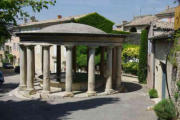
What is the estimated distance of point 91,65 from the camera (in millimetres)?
16344

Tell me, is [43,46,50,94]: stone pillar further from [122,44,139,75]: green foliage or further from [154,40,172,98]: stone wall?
[122,44,139,75]: green foliage

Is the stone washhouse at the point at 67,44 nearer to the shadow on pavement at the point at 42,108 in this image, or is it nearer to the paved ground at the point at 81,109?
the paved ground at the point at 81,109

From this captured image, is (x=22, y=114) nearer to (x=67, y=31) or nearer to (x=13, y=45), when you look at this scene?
(x=67, y=31)

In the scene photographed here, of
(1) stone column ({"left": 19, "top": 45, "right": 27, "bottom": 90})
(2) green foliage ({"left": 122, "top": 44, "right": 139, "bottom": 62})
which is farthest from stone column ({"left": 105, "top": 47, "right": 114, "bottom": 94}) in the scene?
(2) green foliage ({"left": 122, "top": 44, "right": 139, "bottom": 62})

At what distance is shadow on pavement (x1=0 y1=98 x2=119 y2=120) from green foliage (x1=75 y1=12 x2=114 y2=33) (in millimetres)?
20953

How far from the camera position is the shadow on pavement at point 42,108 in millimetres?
12195

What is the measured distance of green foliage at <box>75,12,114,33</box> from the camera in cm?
3457

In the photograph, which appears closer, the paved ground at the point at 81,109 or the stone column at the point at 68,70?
the paved ground at the point at 81,109

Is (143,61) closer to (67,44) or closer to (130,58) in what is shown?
(130,58)

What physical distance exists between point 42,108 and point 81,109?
2415mm

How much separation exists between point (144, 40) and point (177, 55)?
1472 cm

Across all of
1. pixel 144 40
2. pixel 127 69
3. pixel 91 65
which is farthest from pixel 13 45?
pixel 91 65

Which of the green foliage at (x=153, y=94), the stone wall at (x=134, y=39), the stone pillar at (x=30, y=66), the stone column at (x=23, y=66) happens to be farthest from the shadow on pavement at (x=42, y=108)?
the stone wall at (x=134, y=39)

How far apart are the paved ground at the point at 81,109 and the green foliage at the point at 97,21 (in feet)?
66.0
